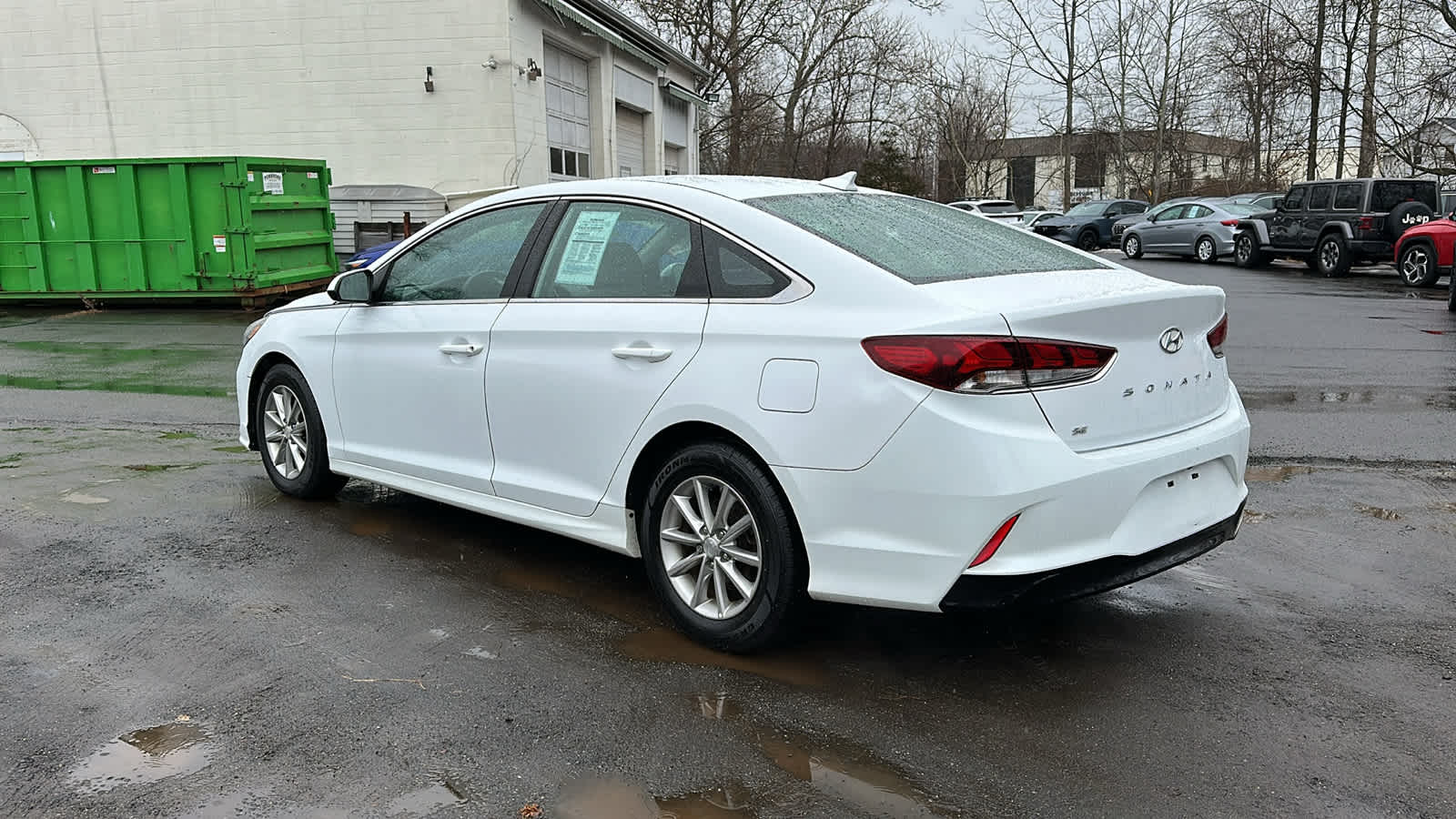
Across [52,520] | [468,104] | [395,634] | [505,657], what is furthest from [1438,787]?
[468,104]

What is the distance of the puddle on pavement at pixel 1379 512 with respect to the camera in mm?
5465

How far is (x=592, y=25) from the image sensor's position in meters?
23.5

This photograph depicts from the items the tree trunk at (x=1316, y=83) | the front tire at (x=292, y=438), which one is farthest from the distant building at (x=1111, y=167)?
the front tire at (x=292, y=438)

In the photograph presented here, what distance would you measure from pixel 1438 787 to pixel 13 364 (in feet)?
39.4

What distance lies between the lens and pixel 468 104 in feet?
67.6

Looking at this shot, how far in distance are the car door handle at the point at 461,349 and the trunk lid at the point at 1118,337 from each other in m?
1.94

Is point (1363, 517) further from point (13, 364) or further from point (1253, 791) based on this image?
point (13, 364)

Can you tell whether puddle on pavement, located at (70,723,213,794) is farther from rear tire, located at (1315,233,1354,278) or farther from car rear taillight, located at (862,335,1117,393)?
rear tire, located at (1315,233,1354,278)

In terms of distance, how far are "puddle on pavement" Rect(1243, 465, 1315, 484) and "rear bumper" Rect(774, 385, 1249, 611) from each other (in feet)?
9.94

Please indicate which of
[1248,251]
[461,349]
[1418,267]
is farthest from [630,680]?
[1248,251]

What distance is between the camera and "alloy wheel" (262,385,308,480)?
18.7ft

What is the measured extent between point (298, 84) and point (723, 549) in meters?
20.0

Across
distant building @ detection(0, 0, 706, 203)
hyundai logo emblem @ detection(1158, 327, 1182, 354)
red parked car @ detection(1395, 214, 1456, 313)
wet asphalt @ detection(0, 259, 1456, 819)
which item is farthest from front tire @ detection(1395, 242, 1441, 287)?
hyundai logo emblem @ detection(1158, 327, 1182, 354)

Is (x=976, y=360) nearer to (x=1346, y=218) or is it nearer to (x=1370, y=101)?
(x=1346, y=218)
